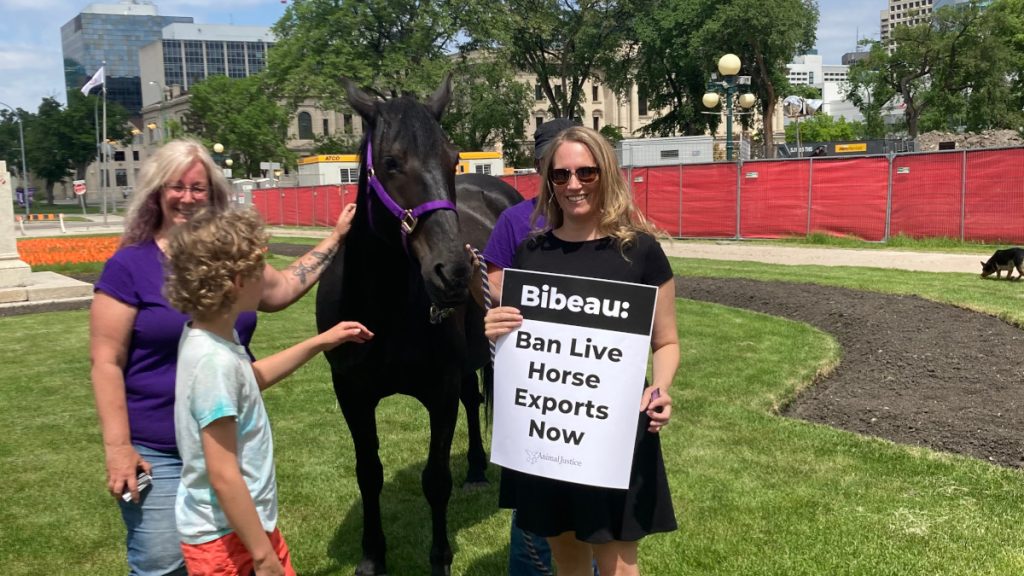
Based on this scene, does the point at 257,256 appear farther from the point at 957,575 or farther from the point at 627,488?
the point at 957,575

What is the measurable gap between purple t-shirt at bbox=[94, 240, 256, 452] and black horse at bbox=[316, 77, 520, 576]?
0.96 meters

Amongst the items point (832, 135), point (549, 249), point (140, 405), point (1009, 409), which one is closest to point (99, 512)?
point (140, 405)

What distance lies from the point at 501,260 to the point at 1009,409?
5.00 m

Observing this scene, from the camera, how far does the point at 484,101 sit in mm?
53938

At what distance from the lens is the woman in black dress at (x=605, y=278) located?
2.72 metres

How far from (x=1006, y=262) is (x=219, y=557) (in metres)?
13.6

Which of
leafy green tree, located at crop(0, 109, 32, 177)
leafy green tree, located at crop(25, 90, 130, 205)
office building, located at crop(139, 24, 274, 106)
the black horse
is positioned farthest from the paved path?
office building, located at crop(139, 24, 274, 106)

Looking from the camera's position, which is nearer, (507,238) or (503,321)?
(503,321)

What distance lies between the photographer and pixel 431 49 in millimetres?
52031

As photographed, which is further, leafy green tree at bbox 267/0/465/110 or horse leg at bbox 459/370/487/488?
leafy green tree at bbox 267/0/465/110

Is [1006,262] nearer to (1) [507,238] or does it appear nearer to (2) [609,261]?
(1) [507,238]

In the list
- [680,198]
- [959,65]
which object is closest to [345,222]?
[680,198]

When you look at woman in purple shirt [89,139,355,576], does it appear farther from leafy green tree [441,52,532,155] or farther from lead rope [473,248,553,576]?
leafy green tree [441,52,532,155]

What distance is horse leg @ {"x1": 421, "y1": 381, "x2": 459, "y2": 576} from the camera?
164 inches
